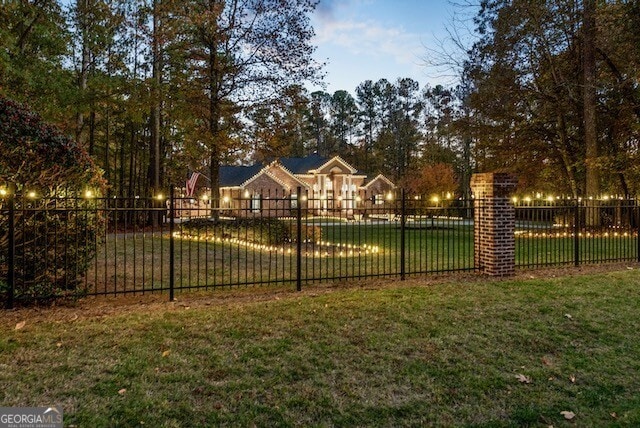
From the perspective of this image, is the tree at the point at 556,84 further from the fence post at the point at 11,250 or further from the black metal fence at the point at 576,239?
the fence post at the point at 11,250

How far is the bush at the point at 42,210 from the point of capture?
18.5ft

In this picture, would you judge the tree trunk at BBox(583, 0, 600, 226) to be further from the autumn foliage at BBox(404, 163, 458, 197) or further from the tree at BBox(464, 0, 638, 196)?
the autumn foliage at BBox(404, 163, 458, 197)

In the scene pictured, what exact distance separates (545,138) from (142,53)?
20196 mm

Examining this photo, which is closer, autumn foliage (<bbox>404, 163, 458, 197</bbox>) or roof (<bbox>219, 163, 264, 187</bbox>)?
autumn foliage (<bbox>404, 163, 458, 197</bbox>)

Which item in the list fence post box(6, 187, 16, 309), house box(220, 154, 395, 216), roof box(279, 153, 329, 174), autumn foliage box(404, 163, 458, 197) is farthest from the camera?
roof box(279, 153, 329, 174)

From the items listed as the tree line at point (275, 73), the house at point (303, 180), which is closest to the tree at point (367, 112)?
the house at point (303, 180)

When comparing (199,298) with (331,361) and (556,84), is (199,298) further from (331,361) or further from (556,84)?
(556,84)

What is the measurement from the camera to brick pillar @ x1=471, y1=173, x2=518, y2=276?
27.0 feet

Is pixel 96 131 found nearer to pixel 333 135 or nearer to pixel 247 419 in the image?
pixel 247 419

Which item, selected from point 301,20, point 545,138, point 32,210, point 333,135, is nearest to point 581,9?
point 545,138

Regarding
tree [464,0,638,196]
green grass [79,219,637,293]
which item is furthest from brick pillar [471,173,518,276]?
tree [464,0,638,196]

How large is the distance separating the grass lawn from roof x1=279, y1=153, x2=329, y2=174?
3691 centimetres

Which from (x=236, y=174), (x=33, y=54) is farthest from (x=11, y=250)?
(x=236, y=174)

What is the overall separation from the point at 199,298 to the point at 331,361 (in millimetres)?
3293
